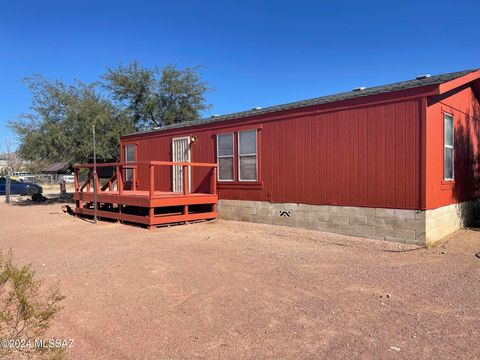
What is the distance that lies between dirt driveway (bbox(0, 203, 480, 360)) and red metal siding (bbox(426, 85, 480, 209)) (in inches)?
41.2

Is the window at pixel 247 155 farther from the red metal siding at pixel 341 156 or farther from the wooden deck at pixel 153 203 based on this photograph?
the wooden deck at pixel 153 203

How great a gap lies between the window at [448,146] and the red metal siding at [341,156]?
53.9 inches

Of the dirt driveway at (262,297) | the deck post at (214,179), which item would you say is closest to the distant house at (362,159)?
the deck post at (214,179)

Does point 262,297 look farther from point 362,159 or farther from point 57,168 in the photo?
point 57,168

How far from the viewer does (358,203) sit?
7938 millimetres

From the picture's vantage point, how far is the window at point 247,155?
1003cm

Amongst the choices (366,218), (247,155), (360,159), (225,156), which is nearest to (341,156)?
(360,159)

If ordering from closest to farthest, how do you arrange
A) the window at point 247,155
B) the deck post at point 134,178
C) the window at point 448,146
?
the window at point 448,146
the window at point 247,155
the deck post at point 134,178

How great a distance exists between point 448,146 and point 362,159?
2.04 metres

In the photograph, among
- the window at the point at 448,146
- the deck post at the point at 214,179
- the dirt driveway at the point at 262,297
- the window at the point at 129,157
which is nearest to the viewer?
the dirt driveway at the point at 262,297

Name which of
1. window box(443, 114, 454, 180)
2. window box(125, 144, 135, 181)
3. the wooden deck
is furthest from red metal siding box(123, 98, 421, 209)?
window box(125, 144, 135, 181)

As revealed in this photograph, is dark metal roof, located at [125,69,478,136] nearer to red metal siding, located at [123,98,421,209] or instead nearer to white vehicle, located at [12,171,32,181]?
red metal siding, located at [123,98,421,209]

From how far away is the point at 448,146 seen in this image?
27.3 ft

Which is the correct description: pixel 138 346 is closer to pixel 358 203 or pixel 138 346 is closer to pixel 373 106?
pixel 358 203
